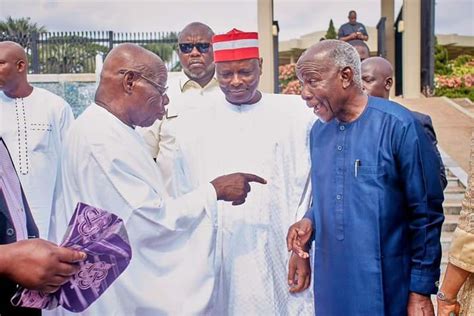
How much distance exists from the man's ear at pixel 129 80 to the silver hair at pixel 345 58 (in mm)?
853

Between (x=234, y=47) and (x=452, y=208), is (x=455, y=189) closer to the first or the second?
(x=452, y=208)

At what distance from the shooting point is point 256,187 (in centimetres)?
310

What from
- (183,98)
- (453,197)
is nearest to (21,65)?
(183,98)

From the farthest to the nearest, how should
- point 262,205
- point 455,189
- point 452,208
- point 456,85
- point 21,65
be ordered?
point 456,85
point 455,189
point 452,208
point 21,65
point 262,205

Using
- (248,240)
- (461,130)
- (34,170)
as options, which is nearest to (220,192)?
(248,240)

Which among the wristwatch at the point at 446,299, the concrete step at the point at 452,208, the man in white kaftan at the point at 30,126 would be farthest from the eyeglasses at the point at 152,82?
the concrete step at the point at 452,208

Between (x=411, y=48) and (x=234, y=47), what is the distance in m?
9.78

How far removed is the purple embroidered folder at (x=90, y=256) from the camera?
6.50 ft

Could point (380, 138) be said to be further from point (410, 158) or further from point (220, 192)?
point (220, 192)

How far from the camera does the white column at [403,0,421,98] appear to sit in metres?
11.9

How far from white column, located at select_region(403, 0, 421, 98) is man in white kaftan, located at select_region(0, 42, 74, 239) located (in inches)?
357

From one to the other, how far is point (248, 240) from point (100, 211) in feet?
3.82

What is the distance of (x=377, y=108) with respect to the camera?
8.00ft

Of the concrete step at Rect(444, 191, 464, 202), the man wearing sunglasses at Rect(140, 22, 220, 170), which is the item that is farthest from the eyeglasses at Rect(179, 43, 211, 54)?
the concrete step at Rect(444, 191, 464, 202)
